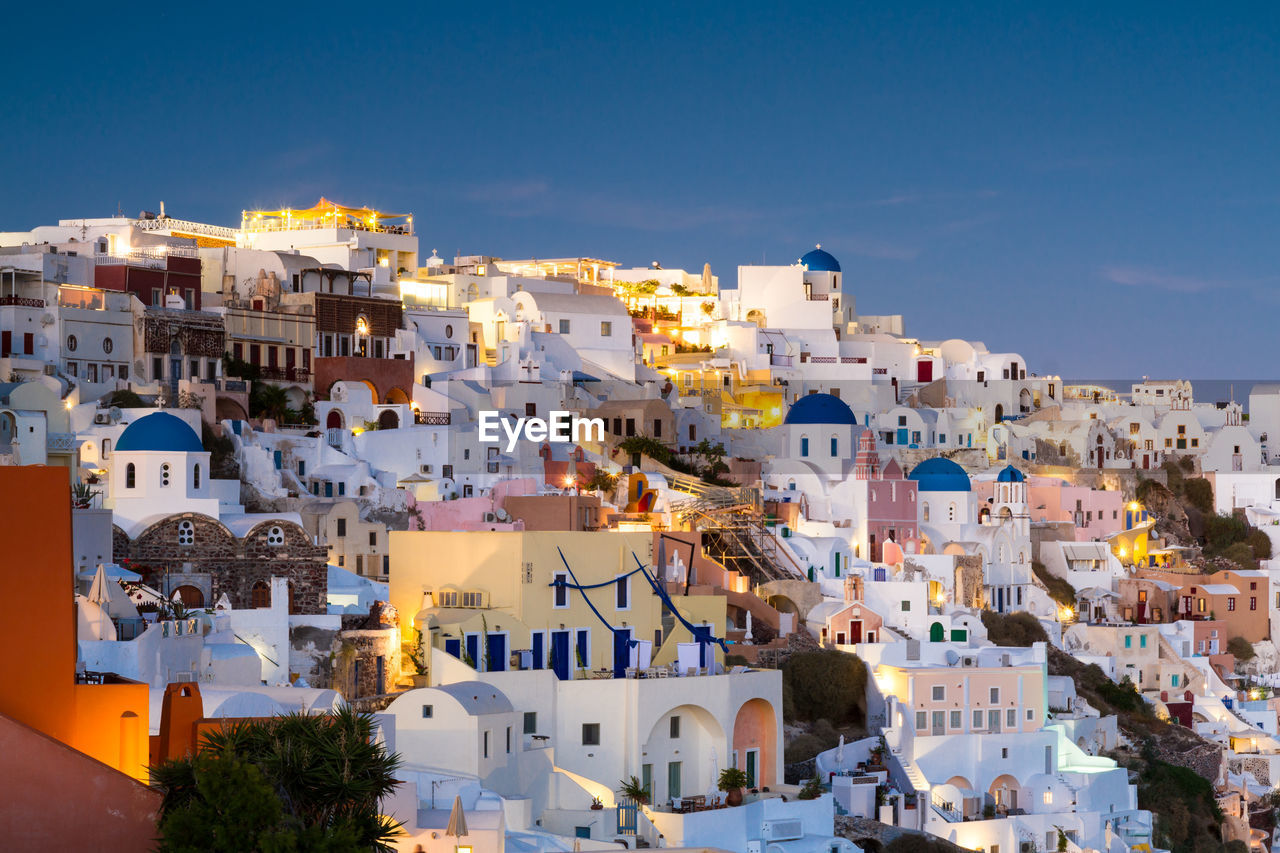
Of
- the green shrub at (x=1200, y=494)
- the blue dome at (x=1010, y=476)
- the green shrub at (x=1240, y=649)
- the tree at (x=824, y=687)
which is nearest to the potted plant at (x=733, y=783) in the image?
the tree at (x=824, y=687)

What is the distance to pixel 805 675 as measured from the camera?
4125 cm

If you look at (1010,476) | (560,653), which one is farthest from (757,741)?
(1010,476)

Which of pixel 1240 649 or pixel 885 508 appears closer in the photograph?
pixel 885 508

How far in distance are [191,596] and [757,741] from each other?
444 inches

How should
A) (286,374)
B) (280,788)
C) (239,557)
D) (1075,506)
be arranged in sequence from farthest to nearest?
(1075,506)
(286,374)
(239,557)
(280,788)

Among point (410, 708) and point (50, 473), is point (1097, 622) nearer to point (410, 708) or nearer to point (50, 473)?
point (410, 708)

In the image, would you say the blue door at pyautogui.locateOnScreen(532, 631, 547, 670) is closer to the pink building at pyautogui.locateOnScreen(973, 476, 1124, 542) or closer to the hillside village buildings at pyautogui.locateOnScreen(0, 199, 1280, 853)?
the hillside village buildings at pyautogui.locateOnScreen(0, 199, 1280, 853)

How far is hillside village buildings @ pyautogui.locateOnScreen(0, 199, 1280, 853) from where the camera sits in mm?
32562

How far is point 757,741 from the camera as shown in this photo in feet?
121

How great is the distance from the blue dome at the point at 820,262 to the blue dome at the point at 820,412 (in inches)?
710

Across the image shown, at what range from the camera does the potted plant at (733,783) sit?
112 ft

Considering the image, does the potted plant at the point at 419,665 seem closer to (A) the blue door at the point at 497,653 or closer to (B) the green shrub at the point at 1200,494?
(A) the blue door at the point at 497,653

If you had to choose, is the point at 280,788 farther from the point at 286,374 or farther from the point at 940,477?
the point at 940,477

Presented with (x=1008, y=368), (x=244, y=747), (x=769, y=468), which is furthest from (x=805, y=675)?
(x=1008, y=368)
